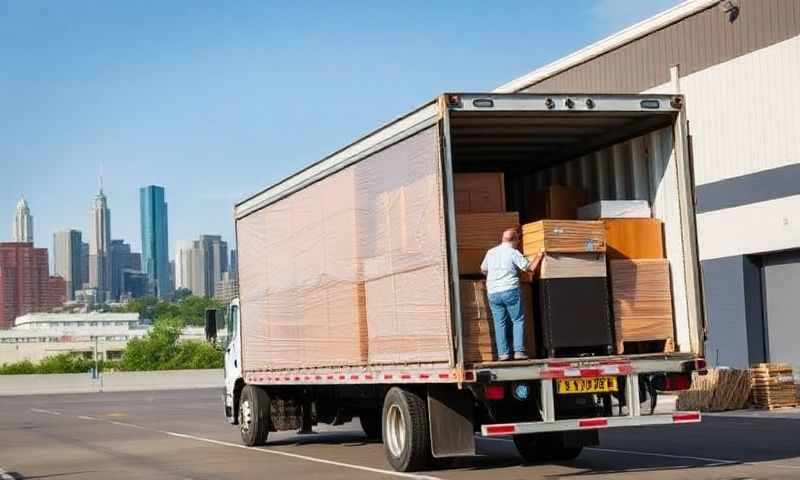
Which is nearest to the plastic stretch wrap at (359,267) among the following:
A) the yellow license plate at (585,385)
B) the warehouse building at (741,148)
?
the yellow license plate at (585,385)

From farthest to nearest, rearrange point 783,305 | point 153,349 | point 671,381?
point 153,349 < point 783,305 < point 671,381

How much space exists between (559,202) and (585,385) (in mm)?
2756

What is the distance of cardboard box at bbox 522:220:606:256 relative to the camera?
13523 millimetres

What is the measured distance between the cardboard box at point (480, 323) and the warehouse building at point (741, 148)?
18806 millimetres

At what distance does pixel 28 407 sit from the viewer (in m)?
44.4

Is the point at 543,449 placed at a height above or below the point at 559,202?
below

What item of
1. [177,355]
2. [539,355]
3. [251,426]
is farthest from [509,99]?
[177,355]

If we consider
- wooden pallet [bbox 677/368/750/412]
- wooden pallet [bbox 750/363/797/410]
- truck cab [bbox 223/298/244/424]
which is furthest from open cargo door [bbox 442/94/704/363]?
wooden pallet [bbox 750/363/797/410]

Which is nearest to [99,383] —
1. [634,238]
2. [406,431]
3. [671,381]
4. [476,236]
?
[406,431]

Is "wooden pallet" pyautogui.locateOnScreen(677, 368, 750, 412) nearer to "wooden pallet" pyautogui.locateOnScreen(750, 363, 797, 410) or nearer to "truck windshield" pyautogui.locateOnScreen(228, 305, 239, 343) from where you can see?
"wooden pallet" pyautogui.locateOnScreen(750, 363, 797, 410)

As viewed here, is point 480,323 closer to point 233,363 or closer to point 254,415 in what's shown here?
point 254,415

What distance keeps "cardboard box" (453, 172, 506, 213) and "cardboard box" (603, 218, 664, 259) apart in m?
1.19

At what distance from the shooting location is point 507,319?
13359 mm

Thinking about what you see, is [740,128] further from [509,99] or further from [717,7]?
[509,99]
